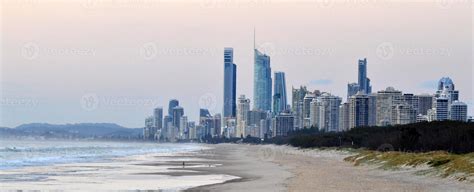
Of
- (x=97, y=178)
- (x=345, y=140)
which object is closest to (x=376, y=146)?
(x=345, y=140)

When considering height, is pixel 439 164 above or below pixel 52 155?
above

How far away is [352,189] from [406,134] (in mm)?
53695

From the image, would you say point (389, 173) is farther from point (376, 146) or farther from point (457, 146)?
point (376, 146)

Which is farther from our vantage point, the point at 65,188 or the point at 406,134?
the point at 406,134

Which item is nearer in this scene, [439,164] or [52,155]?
[439,164]

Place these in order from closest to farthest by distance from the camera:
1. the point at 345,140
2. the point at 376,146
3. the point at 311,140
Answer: the point at 376,146 → the point at 345,140 → the point at 311,140

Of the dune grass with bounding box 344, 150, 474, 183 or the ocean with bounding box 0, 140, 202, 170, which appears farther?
the ocean with bounding box 0, 140, 202, 170

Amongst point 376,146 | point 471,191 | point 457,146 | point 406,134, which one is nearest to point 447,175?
point 471,191

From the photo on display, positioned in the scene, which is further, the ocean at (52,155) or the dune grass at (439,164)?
the ocean at (52,155)

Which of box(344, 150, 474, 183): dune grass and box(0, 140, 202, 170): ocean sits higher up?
box(344, 150, 474, 183): dune grass

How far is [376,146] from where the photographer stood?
278 ft

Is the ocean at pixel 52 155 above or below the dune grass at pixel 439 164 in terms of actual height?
below

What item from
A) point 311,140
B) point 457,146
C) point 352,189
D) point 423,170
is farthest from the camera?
point 311,140

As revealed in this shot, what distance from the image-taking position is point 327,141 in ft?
421
